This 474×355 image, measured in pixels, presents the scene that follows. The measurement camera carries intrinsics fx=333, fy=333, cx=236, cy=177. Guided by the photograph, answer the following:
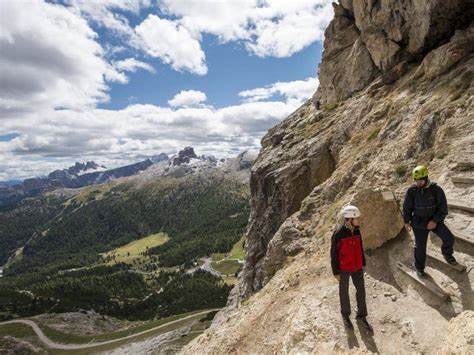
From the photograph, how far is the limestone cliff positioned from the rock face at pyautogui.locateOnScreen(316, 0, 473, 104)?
0.17 m

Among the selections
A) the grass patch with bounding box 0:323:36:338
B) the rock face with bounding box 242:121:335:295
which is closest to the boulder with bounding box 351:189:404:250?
the rock face with bounding box 242:121:335:295

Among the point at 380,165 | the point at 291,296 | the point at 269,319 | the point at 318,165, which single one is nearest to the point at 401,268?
the point at 291,296

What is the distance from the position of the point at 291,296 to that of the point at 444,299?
7.14 metres

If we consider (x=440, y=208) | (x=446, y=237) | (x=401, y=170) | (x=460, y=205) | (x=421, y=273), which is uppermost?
(x=401, y=170)

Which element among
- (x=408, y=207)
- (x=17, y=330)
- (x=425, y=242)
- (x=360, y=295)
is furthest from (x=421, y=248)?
(x=17, y=330)

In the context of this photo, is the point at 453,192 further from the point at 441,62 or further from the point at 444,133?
the point at 441,62

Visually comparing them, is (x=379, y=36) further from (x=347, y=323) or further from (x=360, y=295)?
(x=347, y=323)

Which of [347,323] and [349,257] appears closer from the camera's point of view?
[349,257]

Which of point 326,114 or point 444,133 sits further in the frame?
point 326,114

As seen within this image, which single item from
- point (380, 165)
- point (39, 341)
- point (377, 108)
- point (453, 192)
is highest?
point (377, 108)

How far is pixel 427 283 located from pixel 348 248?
3327 mm

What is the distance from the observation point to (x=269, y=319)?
1631 centimetres

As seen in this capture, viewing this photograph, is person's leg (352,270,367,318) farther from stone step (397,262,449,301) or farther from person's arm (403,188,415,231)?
person's arm (403,188,415,231)

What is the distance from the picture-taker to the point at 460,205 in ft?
50.9
